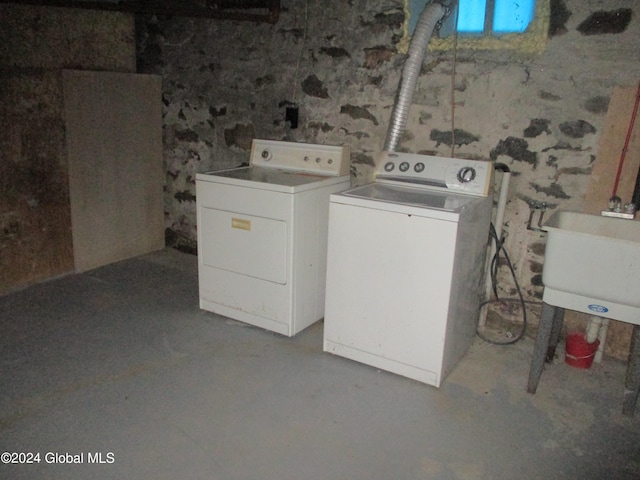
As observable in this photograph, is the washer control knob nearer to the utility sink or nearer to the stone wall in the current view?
the stone wall

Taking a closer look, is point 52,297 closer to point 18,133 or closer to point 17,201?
point 17,201

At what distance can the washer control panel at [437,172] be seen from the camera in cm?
248

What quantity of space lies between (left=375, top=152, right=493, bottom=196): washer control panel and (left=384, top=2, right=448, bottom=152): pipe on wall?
0.13 metres

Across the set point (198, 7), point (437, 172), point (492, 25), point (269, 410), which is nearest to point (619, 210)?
point (437, 172)

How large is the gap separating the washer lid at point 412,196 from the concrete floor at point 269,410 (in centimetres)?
85

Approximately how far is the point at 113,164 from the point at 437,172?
95.3 inches

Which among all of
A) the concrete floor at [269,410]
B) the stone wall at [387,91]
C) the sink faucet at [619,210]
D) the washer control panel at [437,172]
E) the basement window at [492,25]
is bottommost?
the concrete floor at [269,410]

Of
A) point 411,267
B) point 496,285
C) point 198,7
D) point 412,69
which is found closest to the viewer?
point 411,267

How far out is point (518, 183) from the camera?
2.66 metres

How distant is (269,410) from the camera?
2.11m

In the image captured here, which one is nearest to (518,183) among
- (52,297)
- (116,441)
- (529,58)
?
(529,58)

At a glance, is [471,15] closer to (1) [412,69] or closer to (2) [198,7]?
(1) [412,69]

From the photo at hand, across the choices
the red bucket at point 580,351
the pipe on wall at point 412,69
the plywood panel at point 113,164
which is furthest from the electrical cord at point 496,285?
the plywood panel at point 113,164

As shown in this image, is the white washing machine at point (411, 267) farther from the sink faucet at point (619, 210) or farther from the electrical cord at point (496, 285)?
the sink faucet at point (619, 210)
